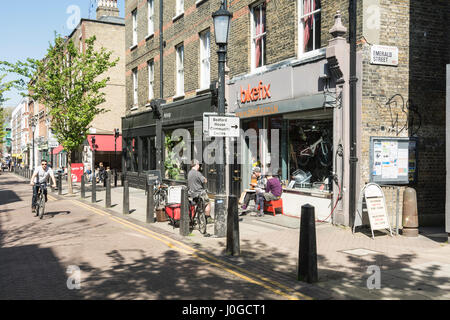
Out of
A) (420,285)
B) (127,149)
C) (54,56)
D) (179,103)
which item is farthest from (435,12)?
(127,149)

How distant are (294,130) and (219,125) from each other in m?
4.67

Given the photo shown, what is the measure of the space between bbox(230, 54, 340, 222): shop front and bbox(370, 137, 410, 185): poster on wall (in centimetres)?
96

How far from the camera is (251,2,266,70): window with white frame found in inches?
584

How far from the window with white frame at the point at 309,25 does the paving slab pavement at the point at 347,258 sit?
506cm

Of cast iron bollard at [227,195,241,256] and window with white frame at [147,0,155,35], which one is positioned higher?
window with white frame at [147,0,155,35]

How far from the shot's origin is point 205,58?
1881 cm

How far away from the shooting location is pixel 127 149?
1095 inches

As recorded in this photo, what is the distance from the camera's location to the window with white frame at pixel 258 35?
14.8m

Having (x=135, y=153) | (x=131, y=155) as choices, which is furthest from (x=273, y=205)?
(x=131, y=155)

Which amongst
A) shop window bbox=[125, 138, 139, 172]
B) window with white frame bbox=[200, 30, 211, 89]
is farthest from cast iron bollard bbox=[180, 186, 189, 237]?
shop window bbox=[125, 138, 139, 172]

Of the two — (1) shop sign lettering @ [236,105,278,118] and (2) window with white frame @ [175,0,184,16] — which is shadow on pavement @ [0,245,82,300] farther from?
(2) window with white frame @ [175,0,184,16]

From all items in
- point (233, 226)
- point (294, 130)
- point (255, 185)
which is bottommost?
point (233, 226)

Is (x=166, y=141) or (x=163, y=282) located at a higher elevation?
(x=166, y=141)

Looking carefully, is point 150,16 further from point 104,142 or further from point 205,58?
point 104,142
